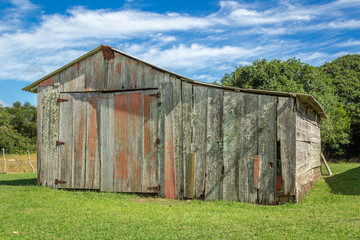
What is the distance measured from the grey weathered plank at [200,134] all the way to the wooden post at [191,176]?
0.27 feet

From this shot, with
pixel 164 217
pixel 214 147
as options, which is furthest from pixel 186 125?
pixel 164 217

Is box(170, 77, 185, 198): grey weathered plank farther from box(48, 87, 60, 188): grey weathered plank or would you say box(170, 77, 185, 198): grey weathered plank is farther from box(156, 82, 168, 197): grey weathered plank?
box(48, 87, 60, 188): grey weathered plank

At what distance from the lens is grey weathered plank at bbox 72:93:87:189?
10250 millimetres

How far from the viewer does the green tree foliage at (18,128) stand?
31.6 m

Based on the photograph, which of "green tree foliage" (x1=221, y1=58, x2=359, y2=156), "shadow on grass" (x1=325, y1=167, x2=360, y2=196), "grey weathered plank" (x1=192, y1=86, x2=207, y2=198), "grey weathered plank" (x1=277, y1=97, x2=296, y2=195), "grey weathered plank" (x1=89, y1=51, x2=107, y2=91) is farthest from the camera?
"green tree foliage" (x1=221, y1=58, x2=359, y2=156)

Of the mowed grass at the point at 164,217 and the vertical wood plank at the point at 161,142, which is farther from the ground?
the vertical wood plank at the point at 161,142

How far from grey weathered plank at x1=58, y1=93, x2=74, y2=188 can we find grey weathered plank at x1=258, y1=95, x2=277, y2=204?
5745mm

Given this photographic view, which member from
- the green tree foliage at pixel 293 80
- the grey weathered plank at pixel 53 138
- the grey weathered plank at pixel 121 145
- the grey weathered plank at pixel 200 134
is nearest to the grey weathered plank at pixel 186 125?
the grey weathered plank at pixel 200 134

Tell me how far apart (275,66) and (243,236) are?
25.3m

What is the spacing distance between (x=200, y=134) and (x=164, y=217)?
2991 mm

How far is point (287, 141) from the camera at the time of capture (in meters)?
8.32

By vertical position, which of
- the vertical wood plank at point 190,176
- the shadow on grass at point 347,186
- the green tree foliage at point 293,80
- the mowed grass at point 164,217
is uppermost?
the green tree foliage at point 293,80

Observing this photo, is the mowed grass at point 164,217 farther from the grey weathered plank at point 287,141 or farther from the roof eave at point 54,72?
the roof eave at point 54,72

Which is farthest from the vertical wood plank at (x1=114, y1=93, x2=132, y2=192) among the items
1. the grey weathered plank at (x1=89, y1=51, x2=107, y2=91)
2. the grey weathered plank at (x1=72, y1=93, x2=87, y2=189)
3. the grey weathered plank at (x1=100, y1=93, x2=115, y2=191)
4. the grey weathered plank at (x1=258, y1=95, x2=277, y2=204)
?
the grey weathered plank at (x1=258, y1=95, x2=277, y2=204)
